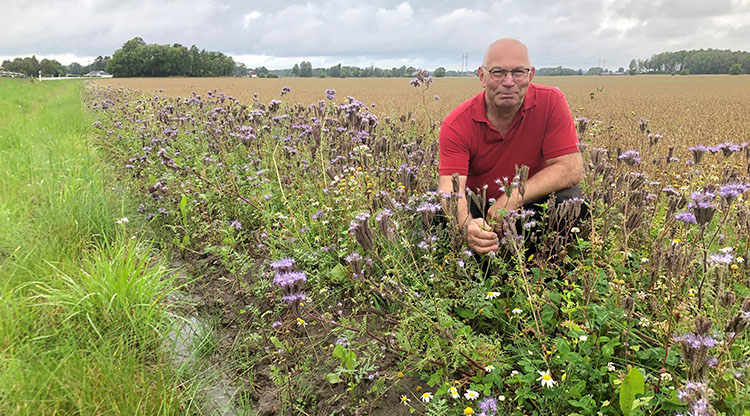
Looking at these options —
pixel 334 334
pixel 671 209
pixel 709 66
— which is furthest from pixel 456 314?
pixel 709 66

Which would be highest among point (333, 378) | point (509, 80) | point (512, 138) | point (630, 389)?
point (509, 80)

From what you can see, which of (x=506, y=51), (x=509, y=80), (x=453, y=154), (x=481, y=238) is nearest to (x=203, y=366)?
(x=481, y=238)

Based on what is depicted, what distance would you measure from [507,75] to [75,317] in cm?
297

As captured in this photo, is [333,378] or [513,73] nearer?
[333,378]

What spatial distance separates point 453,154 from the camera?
3309 mm

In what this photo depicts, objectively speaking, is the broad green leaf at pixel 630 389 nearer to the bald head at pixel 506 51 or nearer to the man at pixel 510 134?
the man at pixel 510 134

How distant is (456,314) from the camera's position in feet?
8.93

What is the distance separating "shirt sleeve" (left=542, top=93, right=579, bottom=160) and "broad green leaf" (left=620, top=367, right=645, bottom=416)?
6.02 feet

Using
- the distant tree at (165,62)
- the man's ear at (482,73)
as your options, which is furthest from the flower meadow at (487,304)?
the distant tree at (165,62)

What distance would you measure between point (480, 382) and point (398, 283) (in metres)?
0.62

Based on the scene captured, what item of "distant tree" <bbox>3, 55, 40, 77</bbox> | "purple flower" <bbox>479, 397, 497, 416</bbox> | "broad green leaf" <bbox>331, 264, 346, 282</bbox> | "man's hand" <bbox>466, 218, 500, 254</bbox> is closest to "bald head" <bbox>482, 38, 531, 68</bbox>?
"man's hand" <bbox>466, 218, 500, 254</bbox>

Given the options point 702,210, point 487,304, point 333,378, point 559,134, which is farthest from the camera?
point 559,134

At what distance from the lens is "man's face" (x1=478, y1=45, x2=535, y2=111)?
3012 millimetres

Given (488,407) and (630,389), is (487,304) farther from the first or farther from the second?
(630,389)
